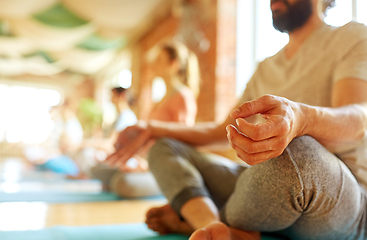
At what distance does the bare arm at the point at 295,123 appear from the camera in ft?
1.50

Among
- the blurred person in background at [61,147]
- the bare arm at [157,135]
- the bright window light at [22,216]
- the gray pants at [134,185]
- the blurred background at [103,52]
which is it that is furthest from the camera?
the blurred person in background at [61,147]

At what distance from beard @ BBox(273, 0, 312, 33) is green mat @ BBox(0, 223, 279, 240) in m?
0.61

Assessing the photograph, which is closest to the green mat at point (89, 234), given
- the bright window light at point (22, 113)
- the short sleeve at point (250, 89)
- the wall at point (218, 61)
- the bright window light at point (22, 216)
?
the bright window light at point (22, 216)

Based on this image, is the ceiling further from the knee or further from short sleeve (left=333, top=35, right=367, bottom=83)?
short sleeve (left=333, top=35, right=367, bottom=83)

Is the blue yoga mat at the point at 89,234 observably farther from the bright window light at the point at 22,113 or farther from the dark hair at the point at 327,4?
the bright window light at the point at 22,113

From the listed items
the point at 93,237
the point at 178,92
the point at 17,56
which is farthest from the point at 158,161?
the point at 17,56

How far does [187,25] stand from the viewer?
391 centimetres

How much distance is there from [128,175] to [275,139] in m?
1.85

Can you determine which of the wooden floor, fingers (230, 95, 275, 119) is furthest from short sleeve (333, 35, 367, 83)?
the wooden floor

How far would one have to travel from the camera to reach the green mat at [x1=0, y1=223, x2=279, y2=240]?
3.14 feet

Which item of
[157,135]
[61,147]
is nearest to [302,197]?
[157,135]

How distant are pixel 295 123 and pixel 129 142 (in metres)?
0.65

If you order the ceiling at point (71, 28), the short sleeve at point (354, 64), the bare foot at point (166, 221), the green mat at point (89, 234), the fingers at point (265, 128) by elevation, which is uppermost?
the ceiling at point (71, 28)

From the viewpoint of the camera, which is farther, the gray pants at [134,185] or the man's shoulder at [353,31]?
the gray pants at [134,185]
